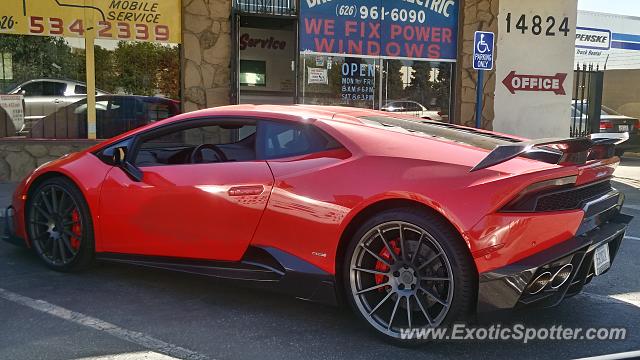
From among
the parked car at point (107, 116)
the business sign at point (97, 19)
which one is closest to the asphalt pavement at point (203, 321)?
the parked car at point (107, 116)

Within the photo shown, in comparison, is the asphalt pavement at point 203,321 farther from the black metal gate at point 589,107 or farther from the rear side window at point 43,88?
the black metal gate at point 589,107

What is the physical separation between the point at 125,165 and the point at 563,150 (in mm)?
2985

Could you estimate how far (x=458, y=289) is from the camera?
3.09 metres

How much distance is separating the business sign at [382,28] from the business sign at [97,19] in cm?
238

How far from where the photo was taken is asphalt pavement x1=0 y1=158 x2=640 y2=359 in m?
3.28

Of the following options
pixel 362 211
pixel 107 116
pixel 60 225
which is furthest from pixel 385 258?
pixel 107 116

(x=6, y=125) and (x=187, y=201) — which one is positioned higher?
(x=6, y=125)

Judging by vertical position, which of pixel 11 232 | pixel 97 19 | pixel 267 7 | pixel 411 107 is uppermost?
pixel 267 7

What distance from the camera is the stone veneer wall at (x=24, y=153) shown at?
360 inches

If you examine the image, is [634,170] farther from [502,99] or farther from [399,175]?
[399,175]

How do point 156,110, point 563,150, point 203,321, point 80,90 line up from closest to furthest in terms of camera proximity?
point 563,150 < point 203,321 < point 80,90 < point 156,110

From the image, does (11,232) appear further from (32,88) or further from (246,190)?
(32,88)

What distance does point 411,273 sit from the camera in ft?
10.9

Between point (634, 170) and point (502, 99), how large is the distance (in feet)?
12.0
